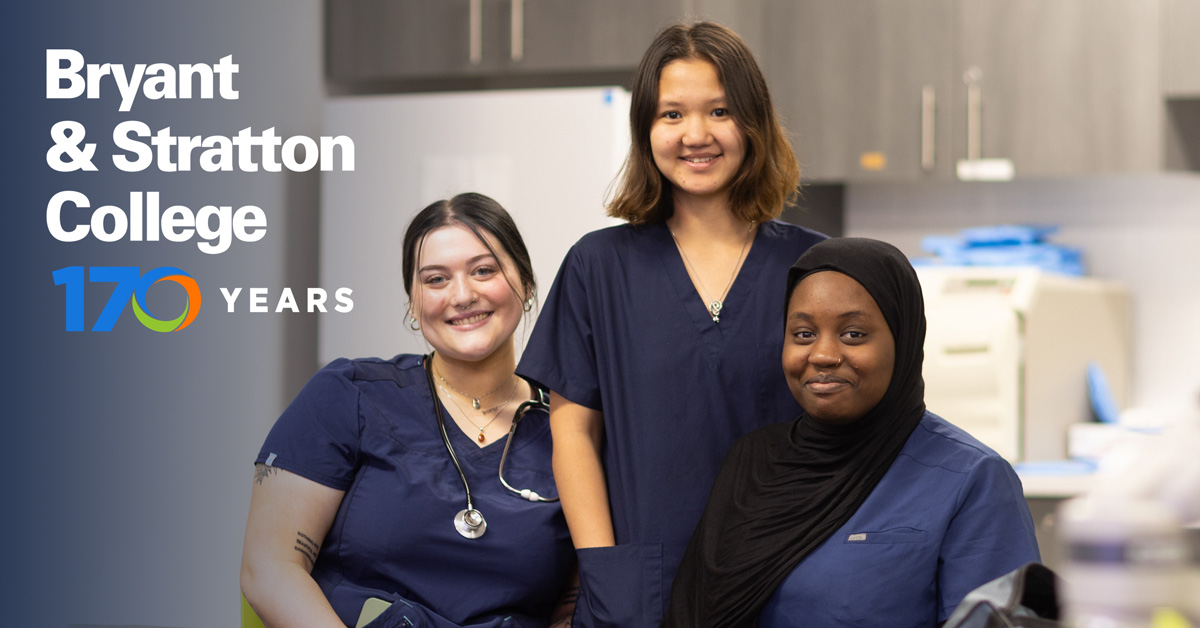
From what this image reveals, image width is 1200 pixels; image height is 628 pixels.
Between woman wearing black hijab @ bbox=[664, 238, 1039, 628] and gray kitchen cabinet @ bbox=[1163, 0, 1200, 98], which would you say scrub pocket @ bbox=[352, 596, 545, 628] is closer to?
woman wearing black hijab @ bbox=[664, 238, 1039, 628]

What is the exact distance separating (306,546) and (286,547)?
26 mm

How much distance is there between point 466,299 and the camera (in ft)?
4.91

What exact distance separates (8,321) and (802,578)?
5.69ft

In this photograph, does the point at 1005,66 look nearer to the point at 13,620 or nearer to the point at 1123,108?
the point at 1123,108

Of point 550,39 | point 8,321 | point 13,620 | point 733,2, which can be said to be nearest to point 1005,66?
point 733,2

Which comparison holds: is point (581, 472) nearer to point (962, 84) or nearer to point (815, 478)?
point (815, 478)

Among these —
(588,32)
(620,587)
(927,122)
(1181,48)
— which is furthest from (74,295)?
(1181,48)

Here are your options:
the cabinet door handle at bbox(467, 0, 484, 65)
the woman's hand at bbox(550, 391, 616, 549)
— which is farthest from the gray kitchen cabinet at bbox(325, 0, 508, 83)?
the woman's hand at bbox(550, 391, 616, 549)

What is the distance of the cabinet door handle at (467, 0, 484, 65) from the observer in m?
3.04

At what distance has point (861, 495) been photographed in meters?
1.13

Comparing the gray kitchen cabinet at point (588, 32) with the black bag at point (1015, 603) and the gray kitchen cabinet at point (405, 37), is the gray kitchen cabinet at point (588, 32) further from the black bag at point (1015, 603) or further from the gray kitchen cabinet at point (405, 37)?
the black bag at point (1015, 603)

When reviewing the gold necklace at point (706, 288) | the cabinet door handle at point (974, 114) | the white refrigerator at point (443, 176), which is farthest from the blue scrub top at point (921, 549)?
the cabinet door handle at point (974, 114)

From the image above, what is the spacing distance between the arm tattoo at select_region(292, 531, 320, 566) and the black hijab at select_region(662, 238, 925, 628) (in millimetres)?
494

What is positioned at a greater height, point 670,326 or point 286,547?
point 670,326
